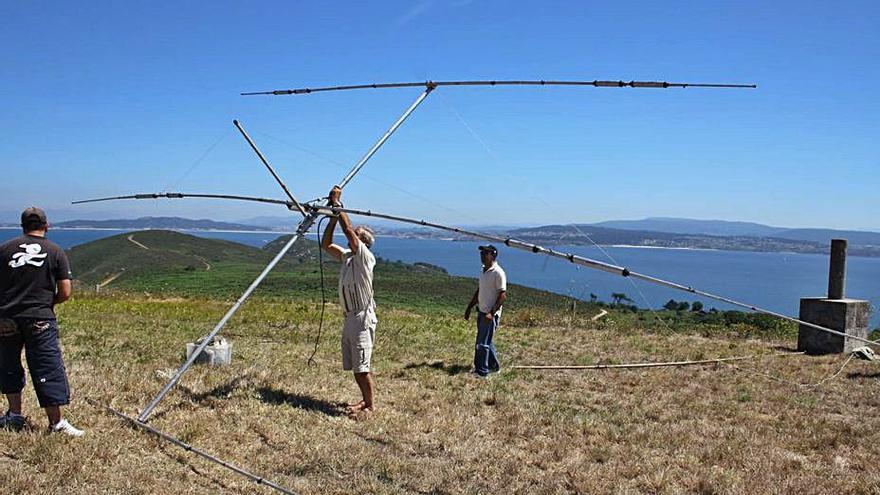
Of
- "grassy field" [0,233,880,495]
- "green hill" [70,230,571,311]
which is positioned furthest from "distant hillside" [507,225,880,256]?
"green hill" [70,230,571,311]

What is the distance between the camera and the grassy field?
5941 millimetres

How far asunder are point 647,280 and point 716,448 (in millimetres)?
2171

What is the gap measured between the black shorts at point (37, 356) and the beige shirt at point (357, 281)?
2.84 meters

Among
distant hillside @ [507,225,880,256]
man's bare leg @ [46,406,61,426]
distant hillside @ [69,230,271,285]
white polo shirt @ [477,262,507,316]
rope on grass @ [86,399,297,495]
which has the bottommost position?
distant hillside @ [69,230,271,285]

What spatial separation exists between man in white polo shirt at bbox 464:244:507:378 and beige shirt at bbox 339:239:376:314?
283 centimetres

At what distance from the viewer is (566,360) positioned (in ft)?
40.5

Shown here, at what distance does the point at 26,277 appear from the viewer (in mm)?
5934

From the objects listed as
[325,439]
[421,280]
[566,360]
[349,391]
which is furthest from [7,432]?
[421,280]

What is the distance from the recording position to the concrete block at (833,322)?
43.1 feet

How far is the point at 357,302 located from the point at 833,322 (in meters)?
9.75

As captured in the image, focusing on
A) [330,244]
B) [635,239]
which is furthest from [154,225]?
[635,239]

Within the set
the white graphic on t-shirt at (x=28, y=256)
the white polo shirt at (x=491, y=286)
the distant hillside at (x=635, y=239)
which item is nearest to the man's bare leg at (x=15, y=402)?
the white graphic on t-shirt at (x=28, y=256)

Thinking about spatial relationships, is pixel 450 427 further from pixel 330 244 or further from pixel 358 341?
pixel 330 244

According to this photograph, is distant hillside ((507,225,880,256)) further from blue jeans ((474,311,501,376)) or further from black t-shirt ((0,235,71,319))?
black t-shirt ((0,235,71,319))
